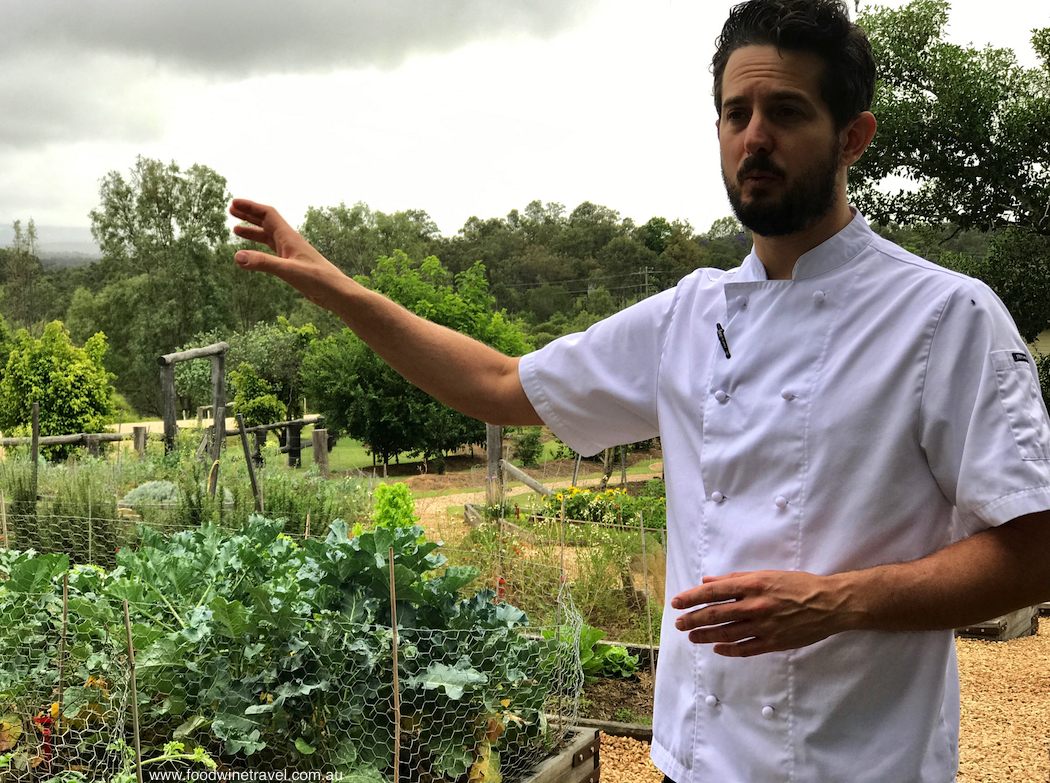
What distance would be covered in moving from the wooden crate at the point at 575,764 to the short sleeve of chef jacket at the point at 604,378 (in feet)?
5.26

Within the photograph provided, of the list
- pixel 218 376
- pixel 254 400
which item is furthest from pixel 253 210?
pixel 254 400

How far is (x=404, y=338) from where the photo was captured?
1.45m

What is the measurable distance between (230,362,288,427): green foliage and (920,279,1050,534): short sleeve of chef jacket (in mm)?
19210

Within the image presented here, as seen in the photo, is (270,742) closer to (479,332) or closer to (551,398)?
(551,398)

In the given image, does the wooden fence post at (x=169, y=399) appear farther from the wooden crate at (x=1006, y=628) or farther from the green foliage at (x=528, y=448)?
the wooden crate at (x=1006, y=628)

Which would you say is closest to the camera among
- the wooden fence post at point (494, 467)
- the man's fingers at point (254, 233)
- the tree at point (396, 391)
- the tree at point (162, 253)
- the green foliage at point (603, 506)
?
the man's fingers at point (254, 233)

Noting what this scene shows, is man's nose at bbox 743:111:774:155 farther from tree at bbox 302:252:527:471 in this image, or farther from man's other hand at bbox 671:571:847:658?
tree at bbox 302:252:527:471

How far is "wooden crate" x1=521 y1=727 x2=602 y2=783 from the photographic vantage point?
2.74 metres

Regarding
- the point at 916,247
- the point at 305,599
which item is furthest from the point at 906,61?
the point at 305,599

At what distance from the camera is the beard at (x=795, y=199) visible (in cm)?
117

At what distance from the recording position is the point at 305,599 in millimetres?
2678

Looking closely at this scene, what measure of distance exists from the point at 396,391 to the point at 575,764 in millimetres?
14477

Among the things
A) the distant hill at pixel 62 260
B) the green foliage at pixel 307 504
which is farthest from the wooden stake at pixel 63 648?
the distant hill at pixel 62 260

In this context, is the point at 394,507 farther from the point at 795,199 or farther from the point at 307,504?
the point at 795,199
